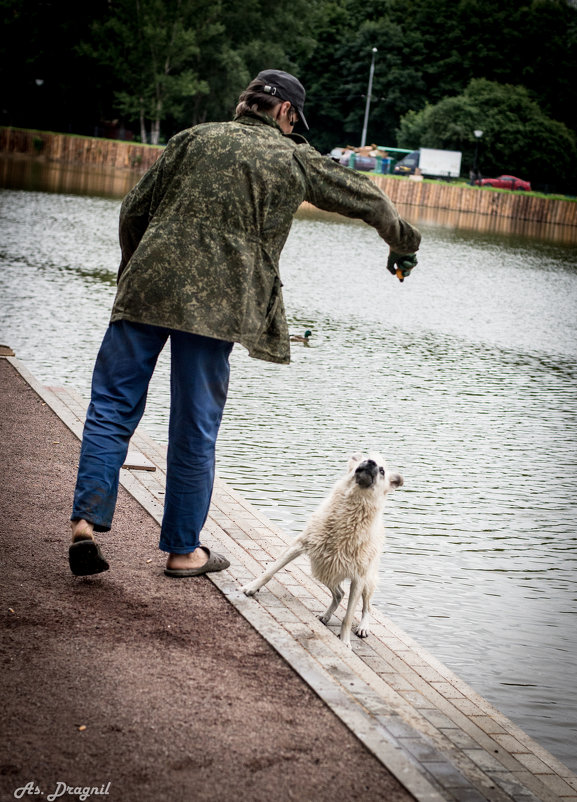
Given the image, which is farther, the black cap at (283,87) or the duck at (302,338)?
the duck at (302,338)

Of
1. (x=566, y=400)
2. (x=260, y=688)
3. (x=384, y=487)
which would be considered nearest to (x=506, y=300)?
(x=566, y=400)

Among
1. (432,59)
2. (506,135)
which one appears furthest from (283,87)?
(432,59)

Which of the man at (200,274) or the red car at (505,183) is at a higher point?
the red car at (505,183)

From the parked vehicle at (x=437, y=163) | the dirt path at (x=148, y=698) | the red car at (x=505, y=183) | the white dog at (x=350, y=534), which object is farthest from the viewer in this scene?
the parked vehicle at (x=437, y=163)

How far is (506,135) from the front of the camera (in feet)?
252

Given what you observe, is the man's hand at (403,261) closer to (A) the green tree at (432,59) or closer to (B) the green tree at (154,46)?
(B) the green tree at (154,46)

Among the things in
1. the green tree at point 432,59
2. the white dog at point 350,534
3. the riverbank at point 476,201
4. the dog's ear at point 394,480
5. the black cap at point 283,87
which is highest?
the green tree at point 432,59

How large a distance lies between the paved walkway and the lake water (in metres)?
0.58

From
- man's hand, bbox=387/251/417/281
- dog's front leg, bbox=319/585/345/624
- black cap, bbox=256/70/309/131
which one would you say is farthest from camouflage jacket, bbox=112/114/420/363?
dog's front leg, bbox=319/585/345/624

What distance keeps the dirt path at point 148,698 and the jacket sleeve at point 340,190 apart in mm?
1819

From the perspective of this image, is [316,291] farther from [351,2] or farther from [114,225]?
[351,2]

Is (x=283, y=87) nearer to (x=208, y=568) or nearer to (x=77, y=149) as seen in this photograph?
(x=208, y=568)

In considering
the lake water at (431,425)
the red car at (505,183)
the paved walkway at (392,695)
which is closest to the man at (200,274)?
the paved walkway at (392,695)

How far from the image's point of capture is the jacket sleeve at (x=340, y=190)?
14.9ft
